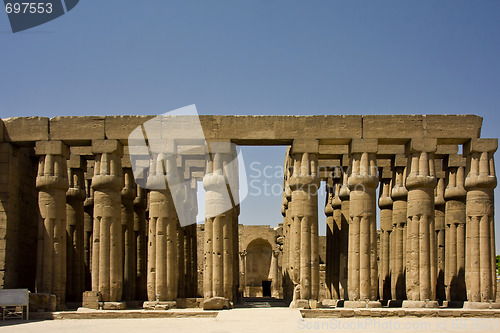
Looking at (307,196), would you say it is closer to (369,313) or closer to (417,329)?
(369,313)

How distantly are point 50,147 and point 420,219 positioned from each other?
1331 cm

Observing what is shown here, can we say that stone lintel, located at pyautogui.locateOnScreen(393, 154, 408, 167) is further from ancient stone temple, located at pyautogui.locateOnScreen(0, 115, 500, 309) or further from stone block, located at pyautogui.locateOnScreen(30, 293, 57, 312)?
stone block, located at pyautogui.locateOnScreen(30, 293, 57, 312)

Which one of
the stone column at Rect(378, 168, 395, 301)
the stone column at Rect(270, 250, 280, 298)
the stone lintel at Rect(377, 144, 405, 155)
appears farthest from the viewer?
the stone column at Rect(270, 250, 280, 298)

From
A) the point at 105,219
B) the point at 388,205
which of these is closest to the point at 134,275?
the point at 105,219

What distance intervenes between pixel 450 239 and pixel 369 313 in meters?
8.11

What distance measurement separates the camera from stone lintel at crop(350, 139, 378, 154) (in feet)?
81.1

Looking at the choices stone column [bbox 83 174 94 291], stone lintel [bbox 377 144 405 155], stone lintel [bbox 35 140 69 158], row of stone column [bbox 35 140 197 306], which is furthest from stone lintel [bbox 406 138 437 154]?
Answer: stone column [bbox 83 174 94 291]

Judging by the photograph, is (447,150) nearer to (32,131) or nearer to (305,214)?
(305,214)

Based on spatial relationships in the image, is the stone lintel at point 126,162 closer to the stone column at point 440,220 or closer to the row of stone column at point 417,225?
the row of stone column at point 417,225

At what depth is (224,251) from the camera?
24.4 metres

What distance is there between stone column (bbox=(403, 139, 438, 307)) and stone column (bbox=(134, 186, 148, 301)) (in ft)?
40.8

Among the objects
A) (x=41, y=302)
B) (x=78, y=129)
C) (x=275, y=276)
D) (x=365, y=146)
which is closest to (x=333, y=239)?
(x=365, y=146)

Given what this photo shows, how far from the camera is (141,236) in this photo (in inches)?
1256

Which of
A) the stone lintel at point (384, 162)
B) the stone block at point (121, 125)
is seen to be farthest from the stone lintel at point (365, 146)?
the stone block at point (121, 125)
